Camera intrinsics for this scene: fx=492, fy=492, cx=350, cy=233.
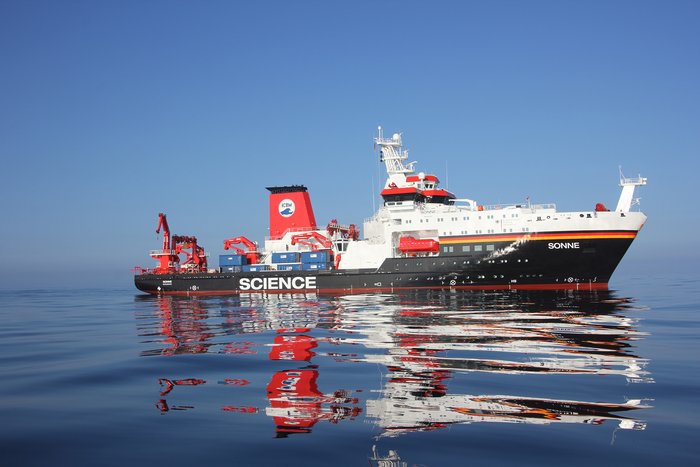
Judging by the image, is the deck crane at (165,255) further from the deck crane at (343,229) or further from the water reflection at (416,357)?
the water reflection at (416,357)

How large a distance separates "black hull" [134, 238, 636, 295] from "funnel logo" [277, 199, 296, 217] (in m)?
6.98

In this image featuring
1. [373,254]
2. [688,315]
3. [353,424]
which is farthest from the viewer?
[373,254]

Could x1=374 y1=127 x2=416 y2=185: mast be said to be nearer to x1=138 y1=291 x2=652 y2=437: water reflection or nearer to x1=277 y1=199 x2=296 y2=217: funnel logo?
x1=277 y1=199 x2=296 y2=217: funnel logo

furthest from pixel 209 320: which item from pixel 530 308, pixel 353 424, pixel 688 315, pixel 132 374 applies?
pixel 688 315

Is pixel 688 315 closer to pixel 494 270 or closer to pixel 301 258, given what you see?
pixel 494 270

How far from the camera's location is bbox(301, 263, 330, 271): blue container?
143ft

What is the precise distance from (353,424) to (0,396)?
270 inches

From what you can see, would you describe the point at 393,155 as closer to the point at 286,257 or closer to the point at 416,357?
the point at 286,257

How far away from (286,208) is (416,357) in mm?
38588

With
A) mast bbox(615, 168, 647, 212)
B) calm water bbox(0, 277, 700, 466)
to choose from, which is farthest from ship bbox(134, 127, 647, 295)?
calm water bbox(0, 277, 700, 466)

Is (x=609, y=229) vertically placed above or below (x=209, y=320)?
above

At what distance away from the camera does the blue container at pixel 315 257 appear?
43875 mm

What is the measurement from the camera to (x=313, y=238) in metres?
46.9

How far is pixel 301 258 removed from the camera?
45.1 metres
